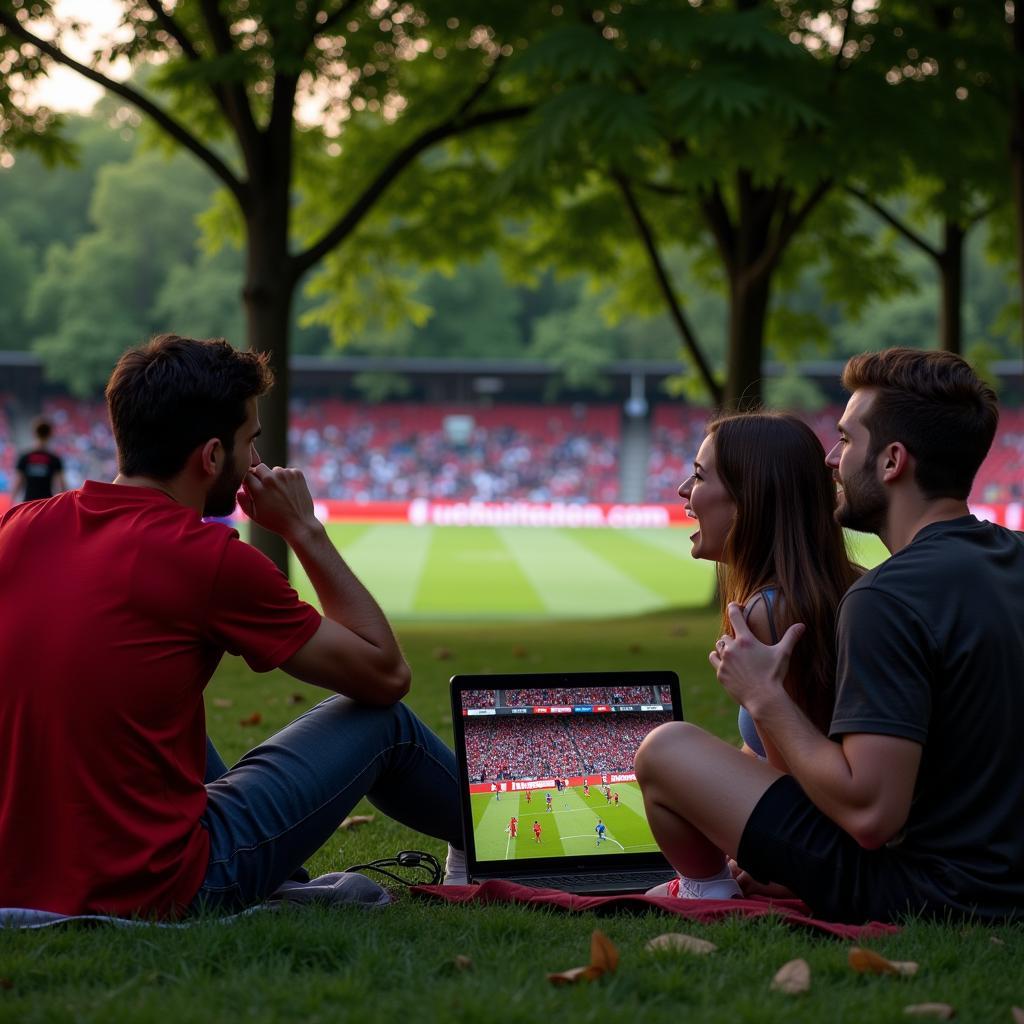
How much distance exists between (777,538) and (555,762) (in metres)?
1.00

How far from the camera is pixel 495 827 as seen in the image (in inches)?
154

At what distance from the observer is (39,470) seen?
16.7 m

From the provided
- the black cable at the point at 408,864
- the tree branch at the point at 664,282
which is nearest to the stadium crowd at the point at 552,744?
the black cable at the point at 408,864

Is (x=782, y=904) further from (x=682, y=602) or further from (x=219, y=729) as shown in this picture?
(x=682, y=602)

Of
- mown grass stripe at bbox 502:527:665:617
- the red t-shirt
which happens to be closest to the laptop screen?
the red t-shirt

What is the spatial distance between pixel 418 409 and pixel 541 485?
7155 millimetres

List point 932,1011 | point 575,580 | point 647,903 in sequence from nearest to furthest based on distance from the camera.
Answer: point 932,1011
point 647,903
point 575,580

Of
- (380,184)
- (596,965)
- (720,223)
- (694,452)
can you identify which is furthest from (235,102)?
(694,452)

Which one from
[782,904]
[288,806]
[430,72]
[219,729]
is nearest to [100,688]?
[288,806]

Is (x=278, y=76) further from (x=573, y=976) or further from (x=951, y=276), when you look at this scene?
(x=573, y=976)

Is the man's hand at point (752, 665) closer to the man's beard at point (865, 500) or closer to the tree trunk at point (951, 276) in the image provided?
the man's beard at point (865, 500)

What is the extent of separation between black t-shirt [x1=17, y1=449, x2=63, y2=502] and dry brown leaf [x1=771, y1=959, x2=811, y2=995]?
15.1 m

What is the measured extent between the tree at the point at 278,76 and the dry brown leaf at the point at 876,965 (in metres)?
10.8

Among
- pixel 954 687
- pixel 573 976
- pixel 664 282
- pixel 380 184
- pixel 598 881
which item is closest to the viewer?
pixel 573 976
